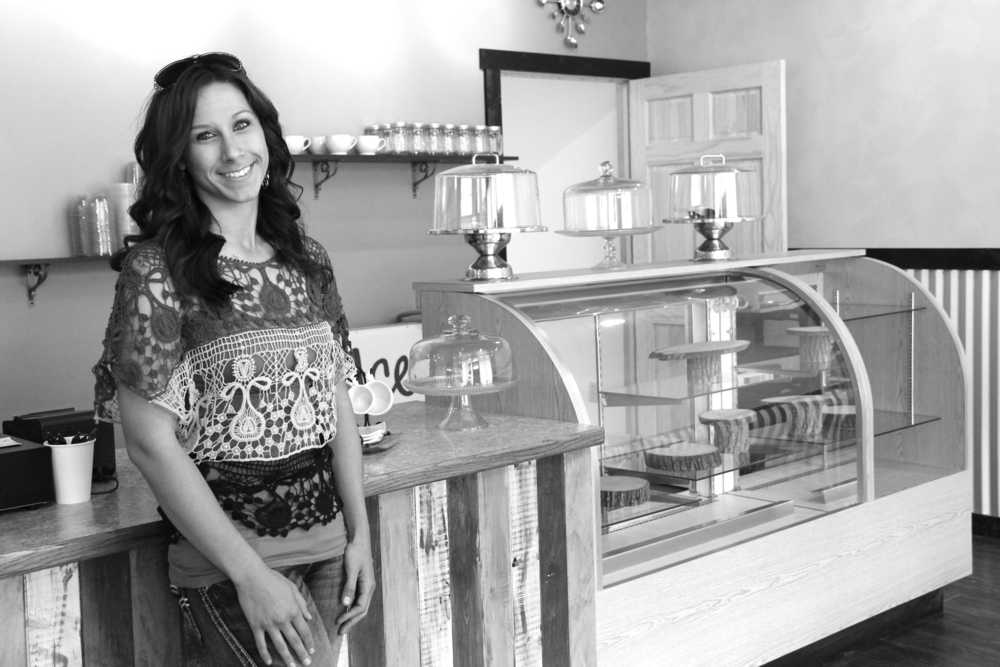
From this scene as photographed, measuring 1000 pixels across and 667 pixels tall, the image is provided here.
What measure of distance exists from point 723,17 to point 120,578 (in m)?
4.86

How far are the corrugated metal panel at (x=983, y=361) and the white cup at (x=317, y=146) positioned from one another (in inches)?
110

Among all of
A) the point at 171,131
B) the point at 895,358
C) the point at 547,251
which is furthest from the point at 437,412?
the point at 547,251

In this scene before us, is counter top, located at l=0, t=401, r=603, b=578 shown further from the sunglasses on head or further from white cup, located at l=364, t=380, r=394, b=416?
the sunglasses on head

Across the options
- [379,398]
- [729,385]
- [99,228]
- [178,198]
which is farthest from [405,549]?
[99,228]

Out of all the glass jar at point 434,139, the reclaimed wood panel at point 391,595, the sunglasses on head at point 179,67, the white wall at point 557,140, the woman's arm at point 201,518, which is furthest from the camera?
the white wall at point 557,140

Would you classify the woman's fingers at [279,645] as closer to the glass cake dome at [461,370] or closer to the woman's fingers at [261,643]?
the woman's fingers at [261,643]

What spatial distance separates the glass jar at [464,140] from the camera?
216 inches

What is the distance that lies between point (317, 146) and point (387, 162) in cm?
45

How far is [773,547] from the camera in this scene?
3.30 m

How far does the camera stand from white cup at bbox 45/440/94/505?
6.97 feet

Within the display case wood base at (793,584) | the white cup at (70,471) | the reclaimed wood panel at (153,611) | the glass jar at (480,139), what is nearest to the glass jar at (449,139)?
the glass jar at (480,139)

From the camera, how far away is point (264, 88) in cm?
507

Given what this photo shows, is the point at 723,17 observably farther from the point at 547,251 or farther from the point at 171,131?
the point at 171,131

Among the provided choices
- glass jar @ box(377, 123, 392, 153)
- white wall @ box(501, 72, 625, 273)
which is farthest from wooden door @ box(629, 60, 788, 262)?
glass jar @ box(377, 123, 392, 153)
